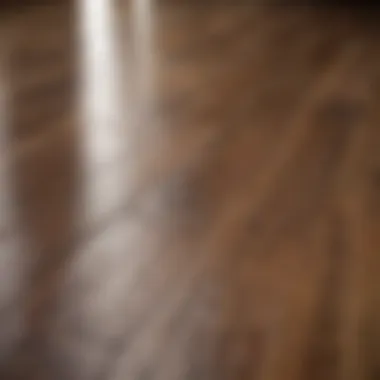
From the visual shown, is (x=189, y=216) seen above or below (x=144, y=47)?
below

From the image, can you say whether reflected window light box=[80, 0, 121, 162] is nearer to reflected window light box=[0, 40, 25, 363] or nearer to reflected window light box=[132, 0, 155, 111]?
reflected window light box=[132, 0, 155, 111]

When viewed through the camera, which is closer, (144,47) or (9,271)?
(9,271)

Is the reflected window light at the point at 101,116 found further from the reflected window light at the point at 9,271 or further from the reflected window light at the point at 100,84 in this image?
the reflected window light at the point at 9,271

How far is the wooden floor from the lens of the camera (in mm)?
790

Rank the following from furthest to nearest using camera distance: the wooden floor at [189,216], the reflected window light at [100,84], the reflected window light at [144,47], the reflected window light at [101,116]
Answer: the reflected window light at [144,47] < the reflected window light at [100,84] < the reflected window light at [101,116] < the wooden floor at [189,216]

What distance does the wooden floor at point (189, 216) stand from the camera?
79 centimetres

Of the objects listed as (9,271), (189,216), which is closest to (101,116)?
(189,216)

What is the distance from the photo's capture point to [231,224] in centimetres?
107

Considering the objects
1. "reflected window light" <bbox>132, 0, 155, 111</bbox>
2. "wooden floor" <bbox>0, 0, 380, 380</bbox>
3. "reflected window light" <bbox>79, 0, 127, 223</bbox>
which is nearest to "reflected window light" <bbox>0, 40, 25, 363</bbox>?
"wooden floor" <bbox>0, 0, 380, 380</bbox>

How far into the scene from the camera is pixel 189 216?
1088mm

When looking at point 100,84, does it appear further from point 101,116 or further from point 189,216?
point 189,216

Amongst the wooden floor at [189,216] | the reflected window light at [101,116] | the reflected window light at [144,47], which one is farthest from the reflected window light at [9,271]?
the reflected window light at [144,47]

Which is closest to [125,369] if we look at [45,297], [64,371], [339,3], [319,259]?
[64,371]

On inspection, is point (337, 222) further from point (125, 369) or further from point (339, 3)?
point (339, 3)
